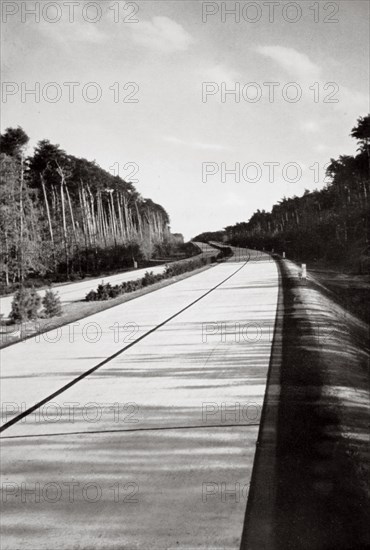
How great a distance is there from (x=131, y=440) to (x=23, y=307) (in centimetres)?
1043

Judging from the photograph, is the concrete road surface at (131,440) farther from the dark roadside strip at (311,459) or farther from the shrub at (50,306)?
the shrub at (50,306)

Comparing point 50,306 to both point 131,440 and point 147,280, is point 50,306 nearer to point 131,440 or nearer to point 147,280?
point 131,440

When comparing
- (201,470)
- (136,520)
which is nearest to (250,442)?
(201,470)

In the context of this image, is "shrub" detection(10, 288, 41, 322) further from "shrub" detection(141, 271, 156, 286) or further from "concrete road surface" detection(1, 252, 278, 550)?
"shrub" detection(141, 271, 156, 286)

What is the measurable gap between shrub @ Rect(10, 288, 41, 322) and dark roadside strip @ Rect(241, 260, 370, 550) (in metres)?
8.75

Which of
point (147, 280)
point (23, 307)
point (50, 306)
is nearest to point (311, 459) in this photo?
point (23, 307)

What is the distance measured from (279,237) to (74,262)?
49.0m

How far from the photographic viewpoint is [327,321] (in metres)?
13.6

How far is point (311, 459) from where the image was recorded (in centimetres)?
459

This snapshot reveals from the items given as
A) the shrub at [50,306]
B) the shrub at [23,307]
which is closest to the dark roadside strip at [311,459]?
the shrub at [23,307]

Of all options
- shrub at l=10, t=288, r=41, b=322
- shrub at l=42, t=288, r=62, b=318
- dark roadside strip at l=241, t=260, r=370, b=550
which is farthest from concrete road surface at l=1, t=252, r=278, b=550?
shrub at l=42, t=288, r=62, b=318

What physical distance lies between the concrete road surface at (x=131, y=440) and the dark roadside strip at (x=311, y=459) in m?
0.17

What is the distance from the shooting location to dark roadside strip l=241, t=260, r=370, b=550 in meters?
3.43

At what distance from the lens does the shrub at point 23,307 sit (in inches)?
574
